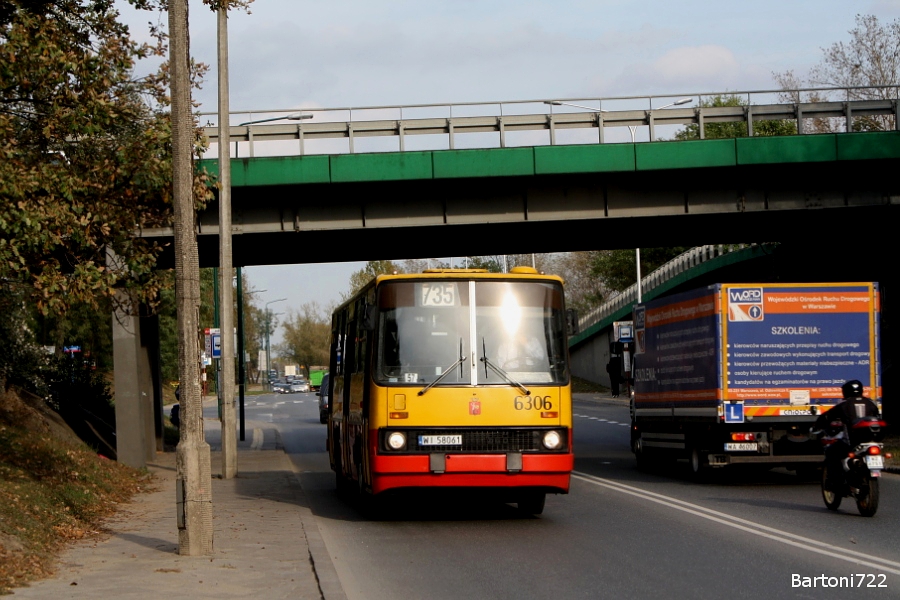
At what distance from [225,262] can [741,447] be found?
945 centimetres

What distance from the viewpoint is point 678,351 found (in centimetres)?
2072

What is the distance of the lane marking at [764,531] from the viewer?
34.0 feet

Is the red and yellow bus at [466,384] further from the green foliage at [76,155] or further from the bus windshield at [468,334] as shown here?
the green foliage at [76,155]

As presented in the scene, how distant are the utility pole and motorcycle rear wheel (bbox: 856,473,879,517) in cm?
759

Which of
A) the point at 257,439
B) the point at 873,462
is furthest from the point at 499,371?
the point at 257,439

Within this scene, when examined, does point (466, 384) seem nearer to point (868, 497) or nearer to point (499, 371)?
point (499, 371)

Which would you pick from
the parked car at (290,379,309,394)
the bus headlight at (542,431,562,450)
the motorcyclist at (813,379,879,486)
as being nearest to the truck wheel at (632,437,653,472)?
the motorcyclist at (813,379,879,486)

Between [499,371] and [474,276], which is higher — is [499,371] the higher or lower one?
the lower one

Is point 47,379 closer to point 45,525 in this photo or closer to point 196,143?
point 196,143

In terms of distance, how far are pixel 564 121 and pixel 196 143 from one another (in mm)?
13672

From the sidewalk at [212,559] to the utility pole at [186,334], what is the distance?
0.32m

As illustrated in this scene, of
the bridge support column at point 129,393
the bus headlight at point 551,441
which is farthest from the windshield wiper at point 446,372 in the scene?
the bridge support column at point 129,393

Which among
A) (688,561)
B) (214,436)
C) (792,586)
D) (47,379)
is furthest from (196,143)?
(214,436)

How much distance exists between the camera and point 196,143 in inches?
615
